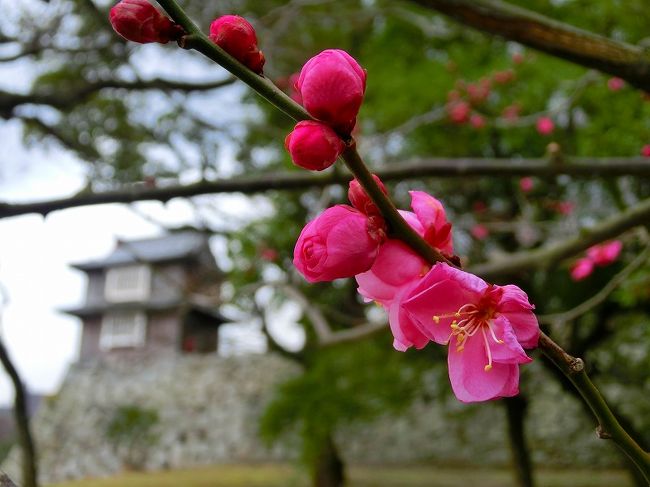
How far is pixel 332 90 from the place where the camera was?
0.36 m

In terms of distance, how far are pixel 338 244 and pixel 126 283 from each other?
576 inches

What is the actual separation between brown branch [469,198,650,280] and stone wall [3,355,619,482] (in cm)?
380

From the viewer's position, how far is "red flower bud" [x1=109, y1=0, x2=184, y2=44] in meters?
0.36

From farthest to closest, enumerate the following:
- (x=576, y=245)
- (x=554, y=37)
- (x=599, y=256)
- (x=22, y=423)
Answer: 1. (x=599, y=256)
2. (x=576, y=245)
3. (x=22, y=423)
4. (x=554, y=37)

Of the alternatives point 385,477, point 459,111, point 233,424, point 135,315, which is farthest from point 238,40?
point 135,315

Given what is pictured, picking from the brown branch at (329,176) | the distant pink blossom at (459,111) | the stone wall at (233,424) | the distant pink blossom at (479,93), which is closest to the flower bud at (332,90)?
the brown branch at (329,176)

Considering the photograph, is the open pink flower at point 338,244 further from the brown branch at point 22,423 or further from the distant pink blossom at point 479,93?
the distant pink blossom at point 479,93

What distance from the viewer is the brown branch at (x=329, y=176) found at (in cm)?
136

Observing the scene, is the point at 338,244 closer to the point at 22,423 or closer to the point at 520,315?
the point at 520,315

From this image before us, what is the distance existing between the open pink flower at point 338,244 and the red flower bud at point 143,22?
5.8 inches

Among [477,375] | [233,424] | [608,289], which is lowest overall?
[233,424]

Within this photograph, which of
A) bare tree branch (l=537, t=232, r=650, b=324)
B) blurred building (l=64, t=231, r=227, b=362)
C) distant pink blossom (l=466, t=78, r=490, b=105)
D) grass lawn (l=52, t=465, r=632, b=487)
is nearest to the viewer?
bare tree branch (l=537, t=232, r=650, b=324)

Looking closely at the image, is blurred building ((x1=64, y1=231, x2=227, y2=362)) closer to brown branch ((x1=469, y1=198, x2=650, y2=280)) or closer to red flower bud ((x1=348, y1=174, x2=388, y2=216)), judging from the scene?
brown branch ((x1=469, y1=198, x2=650, y2=280))

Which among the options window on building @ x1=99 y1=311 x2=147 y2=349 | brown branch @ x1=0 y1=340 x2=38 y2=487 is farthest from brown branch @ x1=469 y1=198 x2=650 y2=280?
window on building @ x1=99 y1=311 x2=147 y2=349
